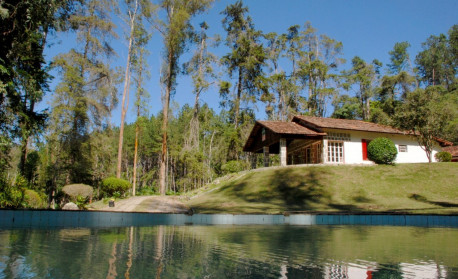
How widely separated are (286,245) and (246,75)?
3220 cm

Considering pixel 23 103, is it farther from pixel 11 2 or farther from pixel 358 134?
pixel 358 134

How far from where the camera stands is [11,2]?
11484 millimetres

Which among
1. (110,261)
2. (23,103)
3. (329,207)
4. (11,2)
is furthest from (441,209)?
(11,2)

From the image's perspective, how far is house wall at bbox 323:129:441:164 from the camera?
85.2 ft

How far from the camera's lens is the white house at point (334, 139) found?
24.9 meters

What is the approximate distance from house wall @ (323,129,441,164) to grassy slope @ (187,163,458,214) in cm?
247

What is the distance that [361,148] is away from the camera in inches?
1037

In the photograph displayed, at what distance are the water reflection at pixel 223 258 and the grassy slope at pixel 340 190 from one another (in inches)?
341

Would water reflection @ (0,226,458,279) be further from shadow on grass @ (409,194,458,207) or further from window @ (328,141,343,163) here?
window @ (328,141,343,163)

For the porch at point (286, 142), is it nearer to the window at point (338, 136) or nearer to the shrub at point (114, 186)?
the window at point (338, 136)

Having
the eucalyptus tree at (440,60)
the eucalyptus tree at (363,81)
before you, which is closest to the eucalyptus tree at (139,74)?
the eucalyptus tree at (363,81)

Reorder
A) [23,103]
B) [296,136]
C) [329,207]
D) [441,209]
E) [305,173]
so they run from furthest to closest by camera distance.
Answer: [296,136], [305,173], [329,207], [441,209], [23,103]

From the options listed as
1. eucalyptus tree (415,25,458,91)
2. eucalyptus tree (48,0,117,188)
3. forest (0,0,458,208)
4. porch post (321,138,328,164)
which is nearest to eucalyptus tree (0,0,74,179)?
forest (0,0,458,208)

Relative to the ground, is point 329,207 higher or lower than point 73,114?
lower
